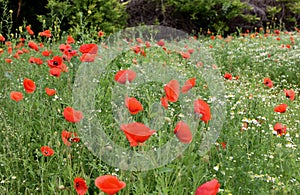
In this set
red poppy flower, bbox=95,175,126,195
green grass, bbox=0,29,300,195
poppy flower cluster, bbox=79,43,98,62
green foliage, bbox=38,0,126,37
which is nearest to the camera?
red poppy flower, bbox=95,175,126,195

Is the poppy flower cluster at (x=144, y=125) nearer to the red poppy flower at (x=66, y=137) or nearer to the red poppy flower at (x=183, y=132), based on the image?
the red poppy flower at (x=183, y=132)

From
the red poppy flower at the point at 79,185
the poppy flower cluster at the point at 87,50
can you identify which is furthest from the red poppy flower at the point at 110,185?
the poppy flower cluster at the point at 87,50

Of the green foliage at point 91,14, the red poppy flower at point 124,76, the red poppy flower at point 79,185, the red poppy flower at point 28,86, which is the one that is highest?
the red poppy flower at point 124,76

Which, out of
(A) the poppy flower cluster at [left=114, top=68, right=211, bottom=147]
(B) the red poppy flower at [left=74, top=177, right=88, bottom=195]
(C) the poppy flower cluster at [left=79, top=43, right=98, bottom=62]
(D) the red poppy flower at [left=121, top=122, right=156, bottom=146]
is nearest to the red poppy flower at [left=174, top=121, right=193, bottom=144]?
(A) the poppy flower cluster at [left=114, top=68, right=211, bottom=147]

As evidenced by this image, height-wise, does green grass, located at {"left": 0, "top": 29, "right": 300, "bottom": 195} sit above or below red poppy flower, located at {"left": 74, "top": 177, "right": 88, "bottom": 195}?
below

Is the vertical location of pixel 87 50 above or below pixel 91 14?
above

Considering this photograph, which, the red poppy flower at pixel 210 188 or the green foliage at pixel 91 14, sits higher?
the red poppy flower at pixel 210 188

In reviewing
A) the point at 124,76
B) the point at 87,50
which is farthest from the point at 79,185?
the point at 87,50

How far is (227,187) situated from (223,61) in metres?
4.39

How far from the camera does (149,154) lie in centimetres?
202

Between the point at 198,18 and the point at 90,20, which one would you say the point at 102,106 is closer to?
the point at 90,20

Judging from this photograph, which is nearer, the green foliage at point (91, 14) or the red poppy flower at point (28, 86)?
the red poppy flower at point (28, 86)

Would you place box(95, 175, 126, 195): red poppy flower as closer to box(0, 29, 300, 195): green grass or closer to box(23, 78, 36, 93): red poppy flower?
box(0, 29, 300, 195): green grass

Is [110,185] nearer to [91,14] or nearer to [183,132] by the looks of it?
[183,132]
